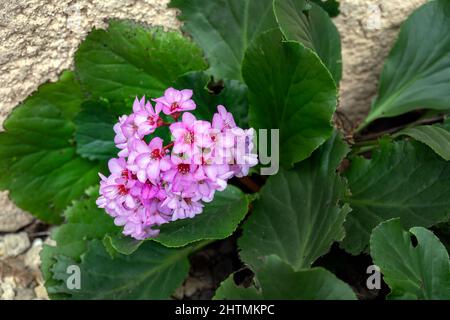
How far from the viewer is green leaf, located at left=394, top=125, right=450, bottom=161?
143 centimetres

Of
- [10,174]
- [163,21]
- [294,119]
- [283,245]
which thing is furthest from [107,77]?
[283,245]

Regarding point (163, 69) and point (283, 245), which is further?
point (163, 69)

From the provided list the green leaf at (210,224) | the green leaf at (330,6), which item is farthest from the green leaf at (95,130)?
the green leaf at (330,6)

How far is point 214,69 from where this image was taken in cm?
177

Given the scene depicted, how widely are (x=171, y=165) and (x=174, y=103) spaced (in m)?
0.16

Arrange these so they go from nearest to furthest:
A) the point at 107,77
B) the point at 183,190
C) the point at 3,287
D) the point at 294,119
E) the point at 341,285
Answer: the point at 341,285, the point at 183,190, the point at 294,119, the point at 107,77, the point at 3,287

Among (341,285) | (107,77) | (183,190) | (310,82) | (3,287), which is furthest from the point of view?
(3,287)

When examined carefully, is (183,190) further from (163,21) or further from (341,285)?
(163,21)

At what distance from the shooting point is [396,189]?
5.18 ft

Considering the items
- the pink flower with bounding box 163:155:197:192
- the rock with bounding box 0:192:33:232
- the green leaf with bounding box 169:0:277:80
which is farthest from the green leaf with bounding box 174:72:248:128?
the rock with bounding box 0:192:33:232

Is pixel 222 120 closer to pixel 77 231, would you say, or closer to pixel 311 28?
pixel 311 28

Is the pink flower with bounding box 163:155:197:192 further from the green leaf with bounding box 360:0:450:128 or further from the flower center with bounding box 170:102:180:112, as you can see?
the green leaf with bounding box 360:0:450:128

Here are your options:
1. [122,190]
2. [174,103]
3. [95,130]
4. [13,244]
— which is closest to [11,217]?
[13,244]
